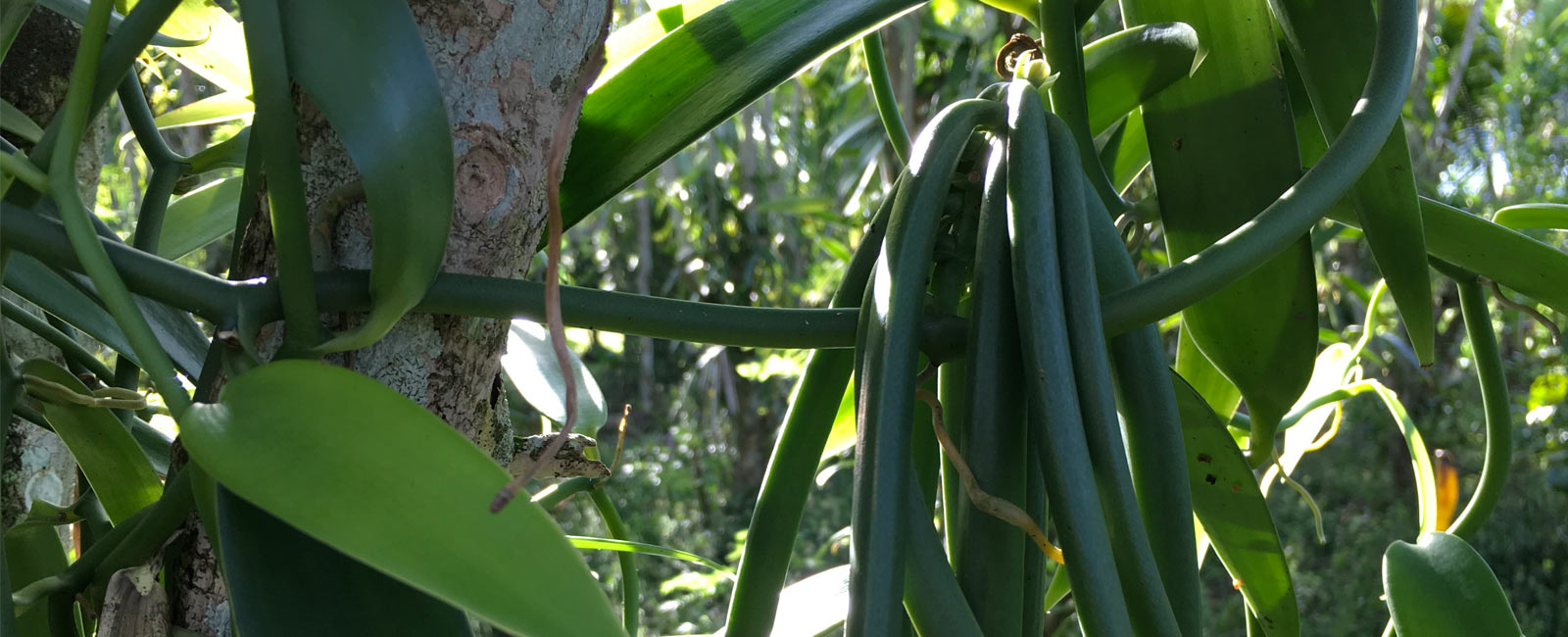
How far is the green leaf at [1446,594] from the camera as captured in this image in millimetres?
245

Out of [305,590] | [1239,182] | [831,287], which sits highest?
[831,287]

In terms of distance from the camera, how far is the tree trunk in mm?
182

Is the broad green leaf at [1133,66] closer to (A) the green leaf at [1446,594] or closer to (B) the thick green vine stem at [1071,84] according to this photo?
(B) the thick green vine stem at [1071,84]

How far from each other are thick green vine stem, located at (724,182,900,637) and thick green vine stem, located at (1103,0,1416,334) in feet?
0.16

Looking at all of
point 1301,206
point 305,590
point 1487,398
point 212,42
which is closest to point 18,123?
point 212,42

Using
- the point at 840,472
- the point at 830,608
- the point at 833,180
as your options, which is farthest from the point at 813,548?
the point at 830,608

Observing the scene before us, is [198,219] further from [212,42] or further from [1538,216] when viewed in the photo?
[1538,216]

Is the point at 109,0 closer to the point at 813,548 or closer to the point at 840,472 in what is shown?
the point at 813,548

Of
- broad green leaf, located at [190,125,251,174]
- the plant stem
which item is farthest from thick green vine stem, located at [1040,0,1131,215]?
broad green leaf, located at [190,125,251,174]

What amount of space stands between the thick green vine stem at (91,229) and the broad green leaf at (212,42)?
3.6 inches

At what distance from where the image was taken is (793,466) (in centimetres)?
20

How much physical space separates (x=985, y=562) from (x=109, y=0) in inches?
6.3

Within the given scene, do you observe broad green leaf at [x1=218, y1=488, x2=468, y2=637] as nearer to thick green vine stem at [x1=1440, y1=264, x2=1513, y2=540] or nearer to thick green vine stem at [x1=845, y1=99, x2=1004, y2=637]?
thick green vine stem at [x1=845, y1=99, x2=1004, y2=637]

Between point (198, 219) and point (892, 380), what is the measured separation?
278 millimetres
